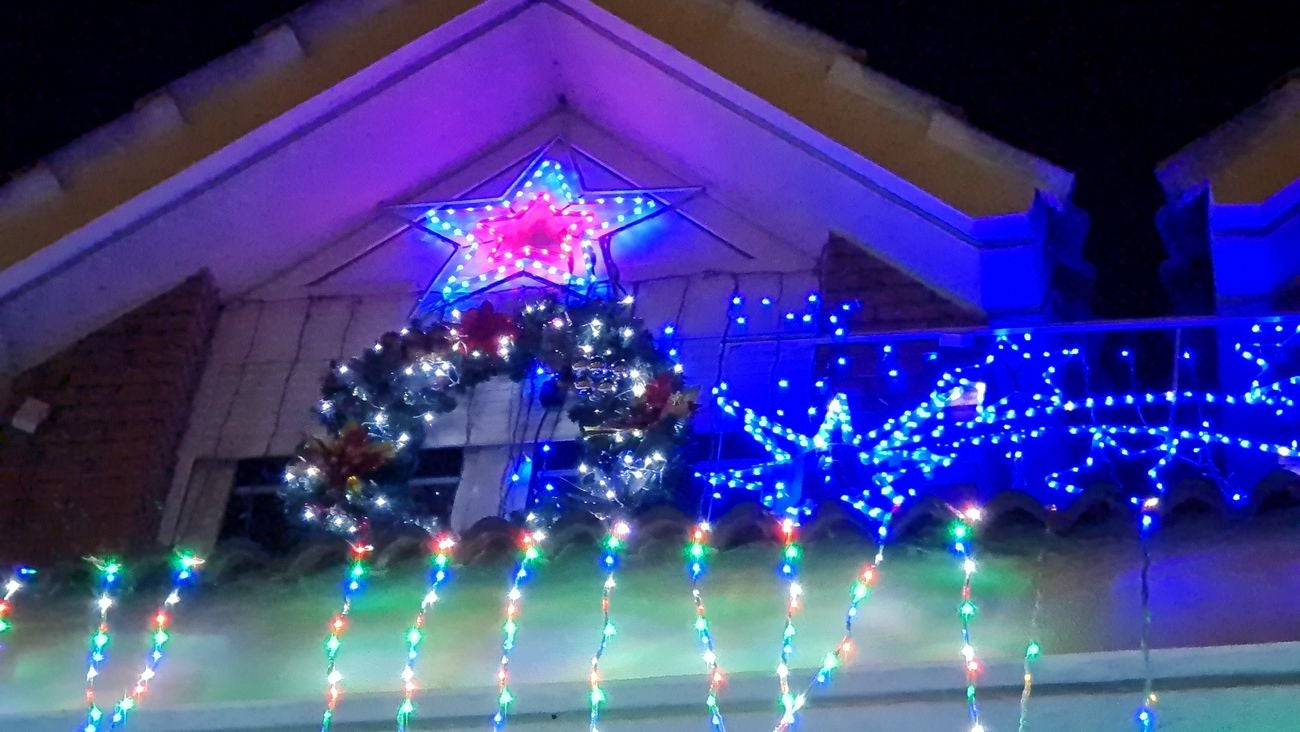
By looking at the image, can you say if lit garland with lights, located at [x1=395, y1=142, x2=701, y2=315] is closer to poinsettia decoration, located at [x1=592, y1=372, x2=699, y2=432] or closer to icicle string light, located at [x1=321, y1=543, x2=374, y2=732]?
poinsettia decoration, located at [x1=592, y1=372, x2=699, y2=432]

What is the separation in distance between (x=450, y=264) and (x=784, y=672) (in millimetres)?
3412

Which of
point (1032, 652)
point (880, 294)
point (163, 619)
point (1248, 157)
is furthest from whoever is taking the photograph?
point (880, 294)

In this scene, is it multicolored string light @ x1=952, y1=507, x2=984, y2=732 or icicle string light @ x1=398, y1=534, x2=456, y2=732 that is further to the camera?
icicle string light @ x1=398, y1=534, x2=456, y2=732

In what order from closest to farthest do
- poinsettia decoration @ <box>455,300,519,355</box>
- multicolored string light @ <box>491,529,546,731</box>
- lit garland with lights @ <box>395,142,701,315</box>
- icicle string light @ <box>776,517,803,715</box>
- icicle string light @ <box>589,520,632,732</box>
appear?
icicle string light @ <box>589,520,632,732</box>, icicle string light @ <box>776,517,803,715</box>, multicolored string light @ <box>491,529,546,731</box>, poinsettia decoration @ <box>455,300,519,355</box>, lit garland with lights @ <box>395,142,701,315</box>

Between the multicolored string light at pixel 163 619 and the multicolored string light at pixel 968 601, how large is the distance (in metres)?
2.56

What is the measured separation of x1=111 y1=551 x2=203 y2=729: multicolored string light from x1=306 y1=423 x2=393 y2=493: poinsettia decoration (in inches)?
32.5

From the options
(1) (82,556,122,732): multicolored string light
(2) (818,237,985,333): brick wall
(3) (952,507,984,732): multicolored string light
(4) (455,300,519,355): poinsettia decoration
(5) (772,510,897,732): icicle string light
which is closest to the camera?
(3) (952,507,984,732): multicolored string light

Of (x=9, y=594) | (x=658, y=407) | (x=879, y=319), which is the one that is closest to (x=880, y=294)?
(x=879, y=319)

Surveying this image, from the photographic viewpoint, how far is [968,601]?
430cm

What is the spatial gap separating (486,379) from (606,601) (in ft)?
6.31

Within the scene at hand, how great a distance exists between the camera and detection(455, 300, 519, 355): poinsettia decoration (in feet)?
20.3

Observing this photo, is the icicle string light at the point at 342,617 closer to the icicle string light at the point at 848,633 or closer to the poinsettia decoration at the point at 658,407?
the poinsettia decoration at the point at 658,407

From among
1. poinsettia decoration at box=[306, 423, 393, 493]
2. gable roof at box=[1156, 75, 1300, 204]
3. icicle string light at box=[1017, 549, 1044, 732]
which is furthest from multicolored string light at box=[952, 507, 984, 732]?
poinsettia decoration at box=[306, 423, 393, 493]

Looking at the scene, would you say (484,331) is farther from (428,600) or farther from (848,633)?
(848,633)
